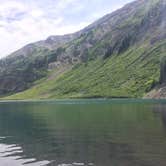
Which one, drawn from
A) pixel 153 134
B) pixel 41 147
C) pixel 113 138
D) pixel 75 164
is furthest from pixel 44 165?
pixel 153 134

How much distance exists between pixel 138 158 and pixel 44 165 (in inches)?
449

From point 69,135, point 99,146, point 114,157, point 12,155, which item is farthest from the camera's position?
point 69,135

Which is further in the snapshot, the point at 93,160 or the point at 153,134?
the point at 153,134

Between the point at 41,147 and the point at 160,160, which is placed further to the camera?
the point at 41,147

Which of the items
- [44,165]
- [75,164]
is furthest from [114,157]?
[44,165]

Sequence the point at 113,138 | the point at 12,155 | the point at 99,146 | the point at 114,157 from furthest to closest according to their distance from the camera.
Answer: the point at 113,138
the point at 99,146
the point at 12,155
the point at 114,157

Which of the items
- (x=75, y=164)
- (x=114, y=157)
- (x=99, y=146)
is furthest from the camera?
(x=99, y=146)

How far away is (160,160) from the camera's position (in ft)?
130

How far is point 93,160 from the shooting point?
1614 inches

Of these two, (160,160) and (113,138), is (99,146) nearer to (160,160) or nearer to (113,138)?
(113,138)

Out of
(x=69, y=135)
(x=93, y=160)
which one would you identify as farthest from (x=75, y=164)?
(x=69, y=135)

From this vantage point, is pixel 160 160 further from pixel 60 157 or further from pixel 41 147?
pixel 41 147

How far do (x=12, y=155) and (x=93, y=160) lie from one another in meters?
12.9

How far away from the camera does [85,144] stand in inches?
2085
